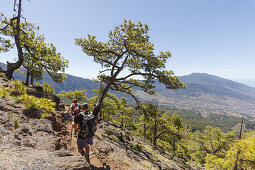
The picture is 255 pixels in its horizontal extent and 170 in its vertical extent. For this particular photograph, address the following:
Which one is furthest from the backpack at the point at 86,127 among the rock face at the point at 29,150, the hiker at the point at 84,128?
the rock face at the point at 29,150

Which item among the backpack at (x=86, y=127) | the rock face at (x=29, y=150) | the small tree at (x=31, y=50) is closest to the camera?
the rock face at (x=29, y=150)

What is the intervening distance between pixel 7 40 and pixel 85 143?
14.1m

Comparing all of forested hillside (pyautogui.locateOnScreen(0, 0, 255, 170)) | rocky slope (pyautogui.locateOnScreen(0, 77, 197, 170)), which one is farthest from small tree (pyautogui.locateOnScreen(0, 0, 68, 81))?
rocky slope (pyautogui.locateOnScreen(0, 77, 197, 170))

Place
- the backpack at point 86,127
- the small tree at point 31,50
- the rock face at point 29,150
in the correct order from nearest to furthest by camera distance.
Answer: the rock face at point 29,150, the backpack at point 86,127, the small tree at point 31,50

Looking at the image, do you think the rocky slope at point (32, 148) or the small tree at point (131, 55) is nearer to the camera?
the rocky slope at point (32, 148)

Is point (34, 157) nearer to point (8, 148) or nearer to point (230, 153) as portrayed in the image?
point (8, 148)

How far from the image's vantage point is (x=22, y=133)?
16.0 ft

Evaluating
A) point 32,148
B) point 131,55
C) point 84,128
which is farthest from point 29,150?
point 131,55

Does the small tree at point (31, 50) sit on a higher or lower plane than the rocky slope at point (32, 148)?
higher

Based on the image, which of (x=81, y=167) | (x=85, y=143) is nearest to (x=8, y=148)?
(x=81, y=167)

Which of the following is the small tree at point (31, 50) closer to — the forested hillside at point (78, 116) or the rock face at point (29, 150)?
the forested hillside at point (78, 116)

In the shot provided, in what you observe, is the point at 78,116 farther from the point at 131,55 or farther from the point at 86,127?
the point at 131,55

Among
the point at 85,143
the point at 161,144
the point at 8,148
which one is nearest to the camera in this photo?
the point at 8,148

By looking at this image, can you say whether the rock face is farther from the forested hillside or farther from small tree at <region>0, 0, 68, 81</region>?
small tree at <region>0, 0, 68, 81</region>
